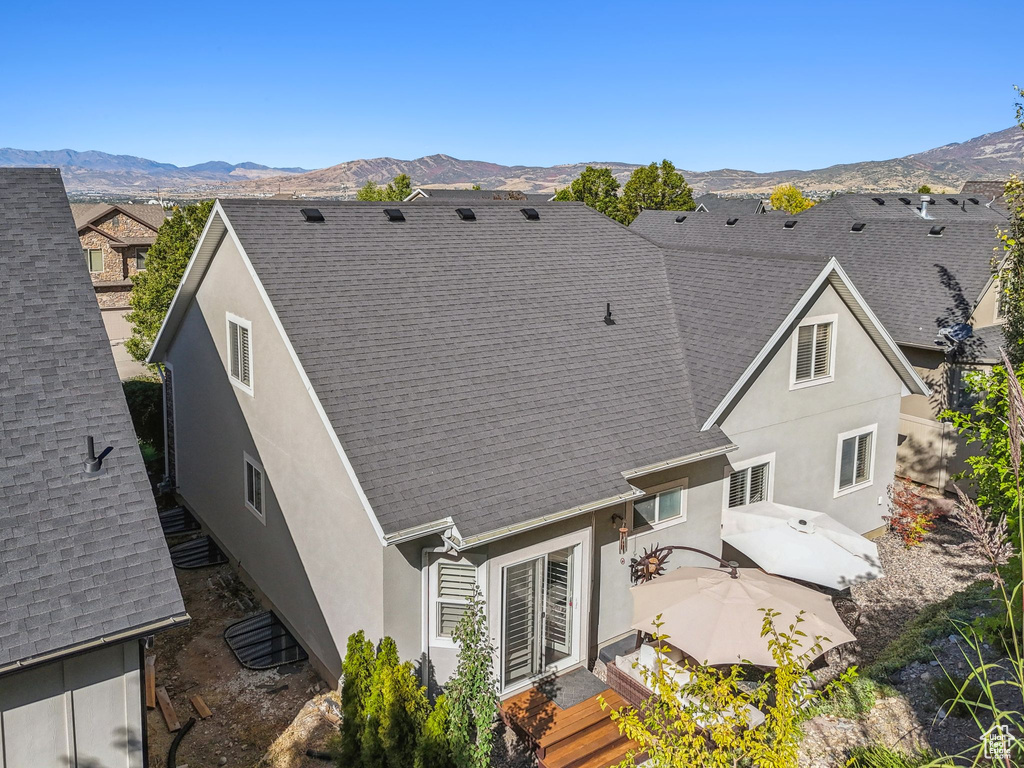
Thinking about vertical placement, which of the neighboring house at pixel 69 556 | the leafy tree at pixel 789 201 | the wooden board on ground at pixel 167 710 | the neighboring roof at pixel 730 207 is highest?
the leafy tree at pixel 789 201

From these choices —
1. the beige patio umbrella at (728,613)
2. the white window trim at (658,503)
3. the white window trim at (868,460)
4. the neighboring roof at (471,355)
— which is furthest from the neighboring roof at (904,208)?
the beige patio umbrella at (728,613)

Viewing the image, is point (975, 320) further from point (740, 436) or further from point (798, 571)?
point (798, 571)

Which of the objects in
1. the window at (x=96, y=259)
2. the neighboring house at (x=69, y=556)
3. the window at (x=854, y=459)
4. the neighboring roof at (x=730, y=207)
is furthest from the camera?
the neighboring roof at (x=730, y=207)

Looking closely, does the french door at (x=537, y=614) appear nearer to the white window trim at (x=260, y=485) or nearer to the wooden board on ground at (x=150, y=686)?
the wooden board on ground at (x=150, y=686)

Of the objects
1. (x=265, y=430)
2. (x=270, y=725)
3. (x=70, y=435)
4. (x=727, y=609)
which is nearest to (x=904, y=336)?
(x=727, y=609)

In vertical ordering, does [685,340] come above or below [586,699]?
above

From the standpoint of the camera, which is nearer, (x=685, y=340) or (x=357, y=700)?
(x=357, y=700)
